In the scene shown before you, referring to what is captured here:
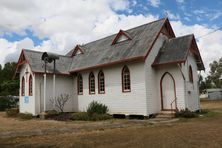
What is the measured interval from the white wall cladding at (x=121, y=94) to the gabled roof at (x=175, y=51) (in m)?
1.70

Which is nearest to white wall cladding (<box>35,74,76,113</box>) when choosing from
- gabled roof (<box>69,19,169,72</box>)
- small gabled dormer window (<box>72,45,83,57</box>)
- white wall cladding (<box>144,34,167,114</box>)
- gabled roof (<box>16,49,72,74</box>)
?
gabled roof (<box>16,49,72,74</box>)

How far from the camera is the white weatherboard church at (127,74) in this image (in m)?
17.9

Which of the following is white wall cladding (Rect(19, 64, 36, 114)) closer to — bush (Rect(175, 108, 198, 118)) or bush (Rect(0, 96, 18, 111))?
bush (Rect(0, 96, 18, 111))

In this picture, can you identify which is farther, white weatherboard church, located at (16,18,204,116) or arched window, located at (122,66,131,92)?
arched window, located at (122,66,131,92)

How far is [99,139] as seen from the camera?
951 centimetres

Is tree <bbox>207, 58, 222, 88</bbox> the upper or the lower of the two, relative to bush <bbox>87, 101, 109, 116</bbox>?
upper

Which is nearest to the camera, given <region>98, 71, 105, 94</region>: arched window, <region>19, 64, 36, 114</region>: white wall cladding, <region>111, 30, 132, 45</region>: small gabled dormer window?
<region>98, 71, 105, 94</region>: arched window

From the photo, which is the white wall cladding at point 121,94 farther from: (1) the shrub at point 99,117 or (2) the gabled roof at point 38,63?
(2) the gabled roof at point 38,63

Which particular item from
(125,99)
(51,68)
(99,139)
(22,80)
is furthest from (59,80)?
(99,139)

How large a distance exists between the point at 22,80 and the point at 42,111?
4723 millimetres

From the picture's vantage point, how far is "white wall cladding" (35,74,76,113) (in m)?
22.0

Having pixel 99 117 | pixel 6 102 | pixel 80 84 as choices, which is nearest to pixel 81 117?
pixel 99 117

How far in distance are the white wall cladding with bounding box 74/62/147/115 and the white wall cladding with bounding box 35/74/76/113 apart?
7.94 feet

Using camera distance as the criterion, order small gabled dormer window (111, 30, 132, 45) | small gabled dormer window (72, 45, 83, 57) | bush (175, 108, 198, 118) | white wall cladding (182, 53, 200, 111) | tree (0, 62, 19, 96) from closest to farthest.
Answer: bush (175, 108, 198, 118), white wall cladding (182, 53, 200, 111), small gabled dormer window (111, 30, 132, 45), small gabled dormer window (72, 45, 83, 57), tree (0, 62, 19, 96)
